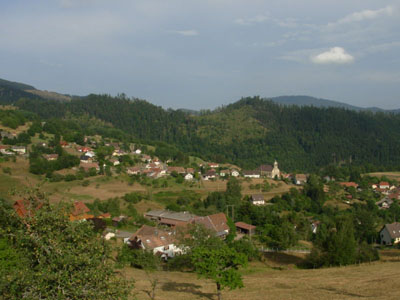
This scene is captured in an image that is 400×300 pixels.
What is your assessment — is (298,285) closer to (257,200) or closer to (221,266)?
(221,266)

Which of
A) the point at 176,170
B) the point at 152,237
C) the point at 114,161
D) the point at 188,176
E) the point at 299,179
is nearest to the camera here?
the point at 152,237

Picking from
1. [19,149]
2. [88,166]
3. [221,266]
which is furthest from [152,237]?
[19,149]

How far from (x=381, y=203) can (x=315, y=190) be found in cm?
1253

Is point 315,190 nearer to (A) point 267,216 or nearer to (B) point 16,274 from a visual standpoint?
(A) point 267,216

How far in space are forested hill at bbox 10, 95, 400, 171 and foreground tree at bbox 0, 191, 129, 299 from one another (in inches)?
4220

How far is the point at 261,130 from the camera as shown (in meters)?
157

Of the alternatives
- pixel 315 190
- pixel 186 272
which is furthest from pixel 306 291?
pixel 315 190

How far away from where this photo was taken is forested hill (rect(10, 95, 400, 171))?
445ft

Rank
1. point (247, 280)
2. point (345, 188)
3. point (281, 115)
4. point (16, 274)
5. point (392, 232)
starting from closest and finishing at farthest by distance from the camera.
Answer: point (16, 274), point (247, 280), point (392, 232), point (345, 188), point (281, 115)

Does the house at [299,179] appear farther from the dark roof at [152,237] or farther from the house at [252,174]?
the dark roof at [152,237]

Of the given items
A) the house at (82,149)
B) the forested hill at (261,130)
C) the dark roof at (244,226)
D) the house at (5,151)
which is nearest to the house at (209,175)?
the house at (82,149)

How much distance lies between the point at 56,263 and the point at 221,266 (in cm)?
865

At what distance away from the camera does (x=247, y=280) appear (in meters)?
21.5

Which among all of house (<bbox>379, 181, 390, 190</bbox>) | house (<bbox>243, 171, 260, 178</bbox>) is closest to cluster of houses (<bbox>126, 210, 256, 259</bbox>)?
house (<bbox>243, 171, 260, 178</bbox>)
